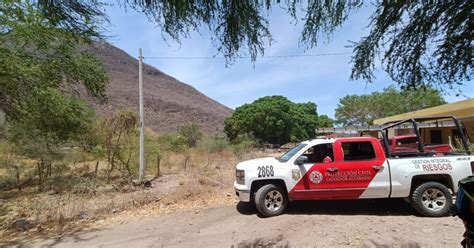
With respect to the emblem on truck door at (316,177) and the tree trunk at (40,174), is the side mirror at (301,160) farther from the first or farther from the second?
the tree trunk at (40,174)

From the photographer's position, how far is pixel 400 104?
140ft

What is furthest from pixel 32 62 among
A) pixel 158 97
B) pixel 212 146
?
pixel 158 97

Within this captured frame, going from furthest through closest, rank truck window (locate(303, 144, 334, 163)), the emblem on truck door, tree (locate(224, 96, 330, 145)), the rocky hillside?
the rocky hillside < tree (locate(224, 96, 330, 145)) < truck window (locate(303, 144, 334, 163)) < the emblem on truck door

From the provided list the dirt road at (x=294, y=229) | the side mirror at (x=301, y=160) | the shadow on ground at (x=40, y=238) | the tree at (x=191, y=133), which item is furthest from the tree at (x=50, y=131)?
the tree at (x=191, y=133)

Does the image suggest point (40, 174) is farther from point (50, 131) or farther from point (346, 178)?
point (346, 178)

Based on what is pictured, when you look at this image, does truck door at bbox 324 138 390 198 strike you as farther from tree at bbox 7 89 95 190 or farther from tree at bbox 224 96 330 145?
tree at bbox 224 96 330 145

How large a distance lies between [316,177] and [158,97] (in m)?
81.5

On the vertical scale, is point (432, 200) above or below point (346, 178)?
below

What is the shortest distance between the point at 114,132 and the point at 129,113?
A: 3.67 feet

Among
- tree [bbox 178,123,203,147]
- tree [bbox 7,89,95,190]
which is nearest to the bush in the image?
tree [bbox 178,123,203,147]

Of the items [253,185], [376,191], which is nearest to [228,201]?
[253,185]

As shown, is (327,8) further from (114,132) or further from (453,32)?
(114,132)

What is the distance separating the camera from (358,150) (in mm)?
8086

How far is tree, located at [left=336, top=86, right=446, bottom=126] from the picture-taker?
40341 millimetres
